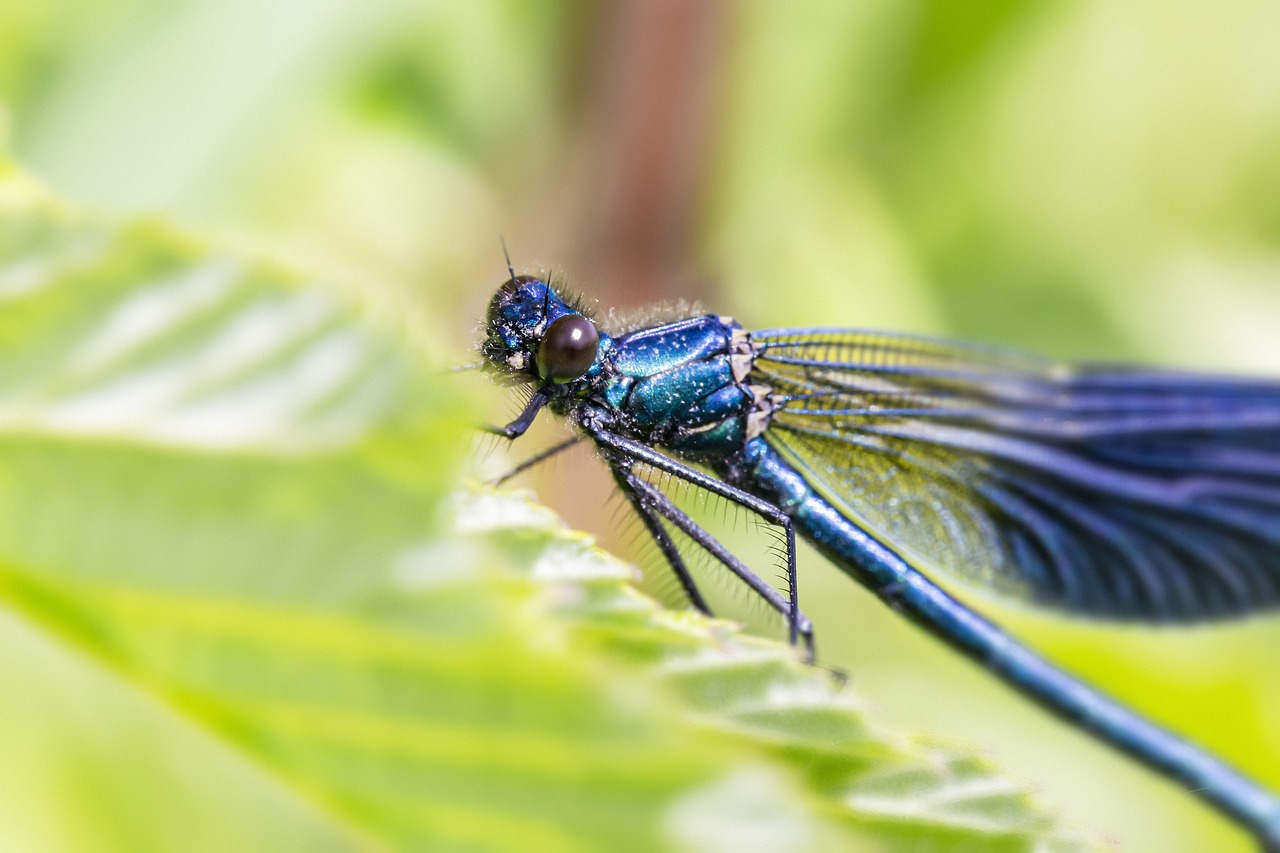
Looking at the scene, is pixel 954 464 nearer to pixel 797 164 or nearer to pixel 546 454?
pixel 546 454

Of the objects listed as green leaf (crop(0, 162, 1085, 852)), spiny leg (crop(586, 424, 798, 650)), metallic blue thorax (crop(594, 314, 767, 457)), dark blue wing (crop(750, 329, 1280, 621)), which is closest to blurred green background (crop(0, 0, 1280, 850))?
dark blue wing (crop(750, 329, 1280, 621))

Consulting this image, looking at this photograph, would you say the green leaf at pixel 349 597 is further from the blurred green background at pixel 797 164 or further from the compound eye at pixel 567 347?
the blurred green background at pixel 797 164

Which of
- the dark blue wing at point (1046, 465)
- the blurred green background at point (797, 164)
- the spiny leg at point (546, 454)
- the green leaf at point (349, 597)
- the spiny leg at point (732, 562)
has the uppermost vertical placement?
the blurred green background at point (797, 164)

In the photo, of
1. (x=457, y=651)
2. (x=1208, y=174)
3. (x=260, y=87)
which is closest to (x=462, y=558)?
(x=457, y=651)

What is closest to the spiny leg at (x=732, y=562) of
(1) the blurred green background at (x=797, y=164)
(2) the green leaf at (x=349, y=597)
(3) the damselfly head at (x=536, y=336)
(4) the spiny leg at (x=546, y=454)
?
(4) the spiny leg at (x=546, y=454)

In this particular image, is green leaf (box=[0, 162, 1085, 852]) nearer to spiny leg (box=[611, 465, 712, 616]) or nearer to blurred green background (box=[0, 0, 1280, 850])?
spiny leg (box=[611, 465, 712, 616])

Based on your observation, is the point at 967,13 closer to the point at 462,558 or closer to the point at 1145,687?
the point at 1145,687
